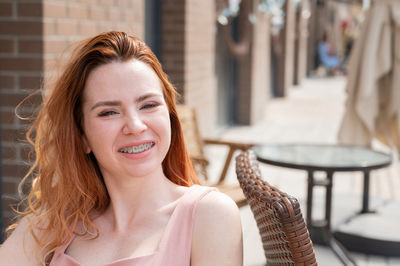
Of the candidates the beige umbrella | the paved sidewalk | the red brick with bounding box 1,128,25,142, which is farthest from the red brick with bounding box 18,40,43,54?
the beige umbrella

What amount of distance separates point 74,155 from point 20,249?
1.05 ft

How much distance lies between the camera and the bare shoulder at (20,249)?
1.69 m

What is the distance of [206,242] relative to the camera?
149 centimetres

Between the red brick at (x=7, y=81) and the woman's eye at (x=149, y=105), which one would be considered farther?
the red brick at (x=7, y=81)

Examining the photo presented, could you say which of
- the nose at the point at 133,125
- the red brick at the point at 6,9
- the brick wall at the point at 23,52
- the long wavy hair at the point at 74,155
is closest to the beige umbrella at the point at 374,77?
the brick wall at the point at 23,52

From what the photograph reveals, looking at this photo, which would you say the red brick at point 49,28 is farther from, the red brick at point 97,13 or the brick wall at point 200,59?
the brick wall at point 200,59

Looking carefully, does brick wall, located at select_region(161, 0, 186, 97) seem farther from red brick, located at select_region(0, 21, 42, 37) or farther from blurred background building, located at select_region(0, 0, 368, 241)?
red brick, located at select_region(0, 21, 42, 37)

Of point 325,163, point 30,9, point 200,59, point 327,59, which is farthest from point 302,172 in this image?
point 327,59

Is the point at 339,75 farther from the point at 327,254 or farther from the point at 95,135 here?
the point at 95,135

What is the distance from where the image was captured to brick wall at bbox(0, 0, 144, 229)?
2.95 meters

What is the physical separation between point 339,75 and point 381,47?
21121mm

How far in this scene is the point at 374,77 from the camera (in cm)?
492

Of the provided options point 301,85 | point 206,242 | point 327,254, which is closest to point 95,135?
point 206,242

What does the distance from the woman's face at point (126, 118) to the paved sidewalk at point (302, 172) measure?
7.37ft
